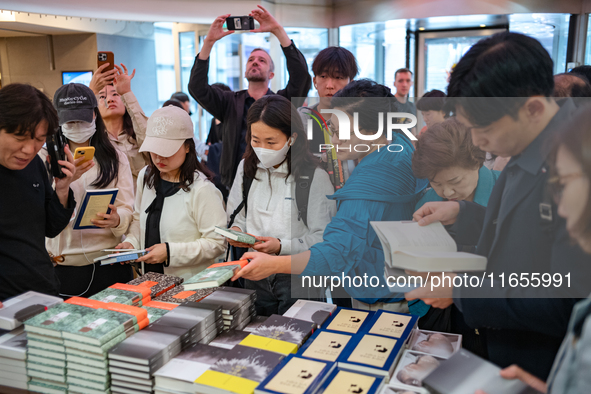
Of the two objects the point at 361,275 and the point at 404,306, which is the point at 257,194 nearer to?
the point at 361,275

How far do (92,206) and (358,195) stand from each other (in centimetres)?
141

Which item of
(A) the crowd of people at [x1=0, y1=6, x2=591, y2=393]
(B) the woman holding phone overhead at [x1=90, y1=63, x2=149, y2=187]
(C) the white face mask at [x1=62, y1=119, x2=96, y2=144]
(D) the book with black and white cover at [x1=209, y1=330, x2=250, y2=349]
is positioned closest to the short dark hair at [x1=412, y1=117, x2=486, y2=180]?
(A) the crowd of people at [x1=0, y1=6, x2=591, y2=393]

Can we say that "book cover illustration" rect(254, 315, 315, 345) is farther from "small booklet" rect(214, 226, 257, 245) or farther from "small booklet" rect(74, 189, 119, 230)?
"small booklet" rect(74, 189, 119, 230)

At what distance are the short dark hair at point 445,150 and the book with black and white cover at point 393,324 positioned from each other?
54cm

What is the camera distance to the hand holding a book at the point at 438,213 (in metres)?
1.54

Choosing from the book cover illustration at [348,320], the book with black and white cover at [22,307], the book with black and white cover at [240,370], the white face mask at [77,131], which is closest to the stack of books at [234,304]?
the book with black and white cover at [240,370]

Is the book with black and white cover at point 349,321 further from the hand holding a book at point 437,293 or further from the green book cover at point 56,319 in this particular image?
the green book cover at point 56,319

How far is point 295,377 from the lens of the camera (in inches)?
52.9

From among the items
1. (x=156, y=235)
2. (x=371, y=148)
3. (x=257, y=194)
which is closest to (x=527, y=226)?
(x=371, y=148)

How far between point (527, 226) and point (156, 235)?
1738mm

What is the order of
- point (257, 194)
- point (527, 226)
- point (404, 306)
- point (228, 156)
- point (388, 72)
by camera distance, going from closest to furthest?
point (527, 226) < point (404, 306) < point (257, 194) < point (228, 156) < point (388, 72)

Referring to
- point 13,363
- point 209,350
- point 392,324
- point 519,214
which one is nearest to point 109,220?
point 13,363

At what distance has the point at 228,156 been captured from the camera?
132 inches

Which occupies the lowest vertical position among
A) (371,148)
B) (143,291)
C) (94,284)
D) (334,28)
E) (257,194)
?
(94,284)
